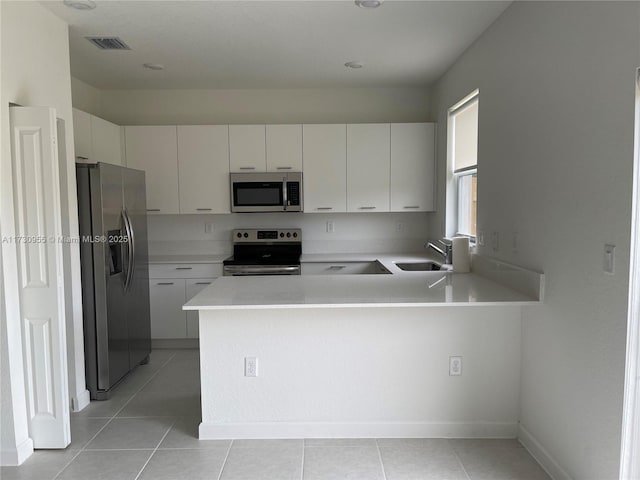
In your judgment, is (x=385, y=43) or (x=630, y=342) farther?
(x=385, y=43)

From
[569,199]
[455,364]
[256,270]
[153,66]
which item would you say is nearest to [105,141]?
[153,66]

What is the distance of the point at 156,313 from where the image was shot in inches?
177

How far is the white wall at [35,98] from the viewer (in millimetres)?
2453

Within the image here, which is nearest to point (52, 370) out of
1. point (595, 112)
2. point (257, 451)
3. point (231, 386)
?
point (231, 386)

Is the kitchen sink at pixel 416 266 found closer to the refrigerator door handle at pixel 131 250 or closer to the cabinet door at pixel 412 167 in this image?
the cabinet door at pixel 412 167

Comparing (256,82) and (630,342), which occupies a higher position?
(256,82)

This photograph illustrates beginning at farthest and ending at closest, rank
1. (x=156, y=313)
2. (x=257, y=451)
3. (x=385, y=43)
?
(x=156, y=313) < (x=385, y=43) < (x=257, y=451)

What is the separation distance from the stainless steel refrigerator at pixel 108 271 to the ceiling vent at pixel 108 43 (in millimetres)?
940

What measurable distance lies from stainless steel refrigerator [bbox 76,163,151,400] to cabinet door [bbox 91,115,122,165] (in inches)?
21.1

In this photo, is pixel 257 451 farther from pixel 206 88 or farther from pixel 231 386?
pixel 206 88

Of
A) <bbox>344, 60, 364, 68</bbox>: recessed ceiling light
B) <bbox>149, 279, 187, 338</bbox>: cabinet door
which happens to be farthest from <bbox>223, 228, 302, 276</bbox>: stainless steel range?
<bbox>344, 60, 364, 68</bbox>: recessed ceiling light

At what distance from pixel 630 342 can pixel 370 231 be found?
3.43 m

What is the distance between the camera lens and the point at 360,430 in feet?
8.93

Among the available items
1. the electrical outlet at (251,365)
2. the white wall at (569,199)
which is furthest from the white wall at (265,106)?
the electrical outlet at (251,365)
